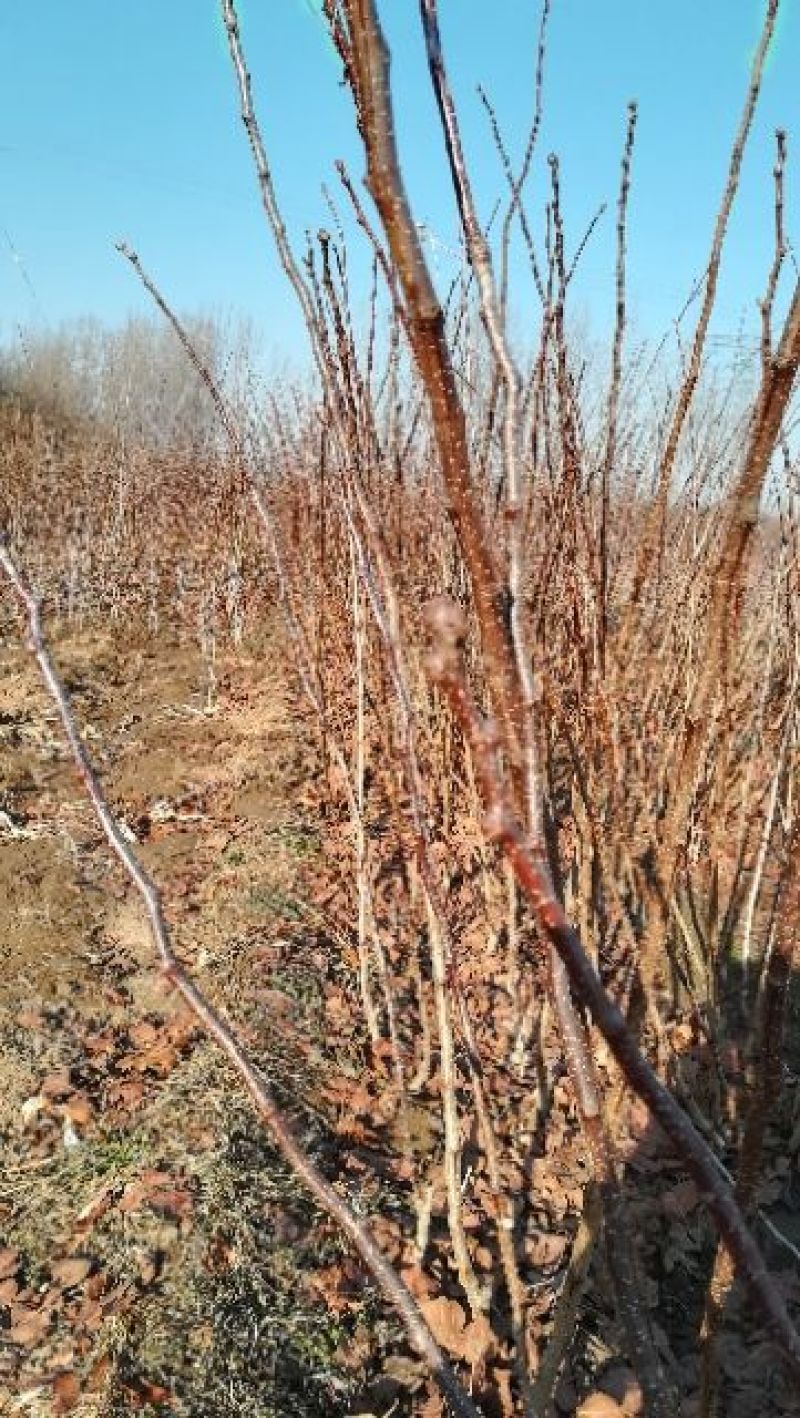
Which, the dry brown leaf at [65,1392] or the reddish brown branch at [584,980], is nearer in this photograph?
the reddish brown branch at [584,980]

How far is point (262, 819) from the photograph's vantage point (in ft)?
13.9

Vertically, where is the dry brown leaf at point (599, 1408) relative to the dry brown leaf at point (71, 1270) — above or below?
below

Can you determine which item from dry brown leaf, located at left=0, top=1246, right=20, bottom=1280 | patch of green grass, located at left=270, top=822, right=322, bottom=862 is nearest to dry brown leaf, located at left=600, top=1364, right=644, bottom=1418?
dry brown leaf, located at left=0, top=1246, right=20, bottom=1280

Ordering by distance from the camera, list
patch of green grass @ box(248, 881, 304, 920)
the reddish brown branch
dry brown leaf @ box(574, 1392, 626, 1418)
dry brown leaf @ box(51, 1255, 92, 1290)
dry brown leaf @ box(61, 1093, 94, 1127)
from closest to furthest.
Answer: the reddish brown branch
dry brown leaf @ box(574, 1392, 626, 1418)
dry brown leaf @ box(51, 1255, 92, 1290)
dry brown leaf @ box(61, 1093, 94, 1127)
patch of green grass @ box(248, 881, 304, 920)

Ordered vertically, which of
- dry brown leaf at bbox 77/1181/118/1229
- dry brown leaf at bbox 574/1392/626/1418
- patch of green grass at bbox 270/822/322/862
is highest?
patch of green grass at bbox 270/822/322/862

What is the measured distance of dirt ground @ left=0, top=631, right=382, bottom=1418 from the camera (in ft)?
6.09

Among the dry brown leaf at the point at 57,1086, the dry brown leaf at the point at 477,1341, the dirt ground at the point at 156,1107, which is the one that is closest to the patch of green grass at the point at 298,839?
the dirt ground at the point at 156,1107

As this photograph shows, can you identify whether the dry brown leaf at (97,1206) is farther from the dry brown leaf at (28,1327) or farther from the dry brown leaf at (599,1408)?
the dry brown leaf at (599,1408)

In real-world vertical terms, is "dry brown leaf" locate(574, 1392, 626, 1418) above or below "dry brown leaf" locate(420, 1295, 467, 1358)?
below

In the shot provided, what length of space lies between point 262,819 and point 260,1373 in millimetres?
2569

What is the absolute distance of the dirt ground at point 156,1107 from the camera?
6.09ft

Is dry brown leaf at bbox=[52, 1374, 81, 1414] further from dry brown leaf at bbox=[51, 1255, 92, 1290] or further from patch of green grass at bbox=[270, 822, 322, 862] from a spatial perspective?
patch of green grass at bbox=[270, 822, 322, 862]

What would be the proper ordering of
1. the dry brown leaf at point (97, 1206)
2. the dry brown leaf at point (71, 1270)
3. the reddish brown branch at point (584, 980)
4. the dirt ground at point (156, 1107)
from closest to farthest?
1. the reddish brown branch at point (584, 980)
2. the dirt ground at point (156, 1107)
3. the dry brown leaf at point (71, 1270)
4. the dry brown leaf at point (97, 1206)

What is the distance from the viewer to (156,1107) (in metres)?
2.54
